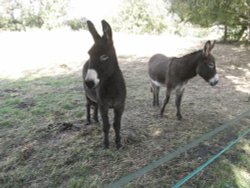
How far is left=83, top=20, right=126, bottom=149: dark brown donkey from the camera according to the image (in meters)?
2.39

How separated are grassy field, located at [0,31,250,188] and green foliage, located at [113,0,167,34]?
47.2 ft

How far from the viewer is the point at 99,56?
239 cm

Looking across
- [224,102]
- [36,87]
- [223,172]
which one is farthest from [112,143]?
[36,87]

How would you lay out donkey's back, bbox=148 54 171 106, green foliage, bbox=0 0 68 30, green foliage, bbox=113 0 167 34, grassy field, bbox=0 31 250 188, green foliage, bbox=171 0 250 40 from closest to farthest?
1. grassy field, bbox=0 31 250 188
2. donkey's back, bbox=148 54 171 106
3. green foliage, bbox=171 0 250 40
4. green foliage, bbox=113 0 167 34
5. green foliage, bbox=0 0 68 30

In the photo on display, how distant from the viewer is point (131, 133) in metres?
3.65

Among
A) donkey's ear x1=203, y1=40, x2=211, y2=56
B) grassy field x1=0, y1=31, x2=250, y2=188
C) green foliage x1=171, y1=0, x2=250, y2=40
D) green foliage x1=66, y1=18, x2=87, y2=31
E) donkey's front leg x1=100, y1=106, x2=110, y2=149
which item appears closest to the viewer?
grassy field x1=0, y1=31, x2=250, y2=188

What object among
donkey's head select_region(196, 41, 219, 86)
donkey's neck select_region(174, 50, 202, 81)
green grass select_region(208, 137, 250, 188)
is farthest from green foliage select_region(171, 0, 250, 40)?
green grass select_region(208, 137, 250, 188)

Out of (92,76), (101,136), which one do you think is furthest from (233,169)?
(92,76)

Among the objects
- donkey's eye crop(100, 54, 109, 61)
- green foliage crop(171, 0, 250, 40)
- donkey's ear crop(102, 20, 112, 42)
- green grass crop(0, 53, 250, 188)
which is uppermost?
green foliage crop(171, 0, 250, 40)

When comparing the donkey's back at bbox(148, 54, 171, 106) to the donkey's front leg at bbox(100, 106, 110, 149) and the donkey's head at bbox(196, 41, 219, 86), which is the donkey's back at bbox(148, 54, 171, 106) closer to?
the donkey's head at bbox(196, 41, 219, 86)

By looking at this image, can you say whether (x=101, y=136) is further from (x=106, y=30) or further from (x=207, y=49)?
(x=207, y=49)

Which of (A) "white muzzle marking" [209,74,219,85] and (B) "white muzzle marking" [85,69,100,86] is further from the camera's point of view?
(A) "white muzzle marking" [209,74,219,85]

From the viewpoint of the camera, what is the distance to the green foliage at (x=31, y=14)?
886 inches

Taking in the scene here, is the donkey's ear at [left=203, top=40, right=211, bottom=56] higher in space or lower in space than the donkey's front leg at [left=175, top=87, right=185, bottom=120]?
higher
